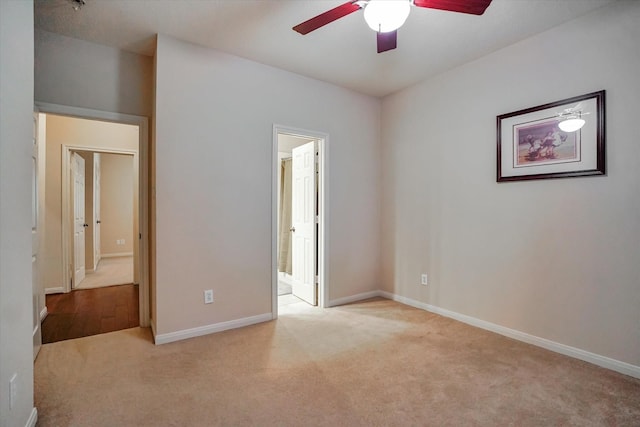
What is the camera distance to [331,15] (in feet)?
5.80

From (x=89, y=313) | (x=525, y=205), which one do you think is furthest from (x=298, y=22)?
(x=89, y=313)

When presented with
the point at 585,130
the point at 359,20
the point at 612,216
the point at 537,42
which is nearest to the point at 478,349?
the point at 612,216

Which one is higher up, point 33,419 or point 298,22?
point 298,22

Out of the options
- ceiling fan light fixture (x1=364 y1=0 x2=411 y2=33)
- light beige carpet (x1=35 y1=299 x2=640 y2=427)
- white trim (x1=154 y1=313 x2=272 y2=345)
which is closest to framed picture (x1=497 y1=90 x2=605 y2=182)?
light beige carpet (x1=35 y1=299 x2=640 y2=427)

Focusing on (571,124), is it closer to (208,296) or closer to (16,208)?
(208,296)

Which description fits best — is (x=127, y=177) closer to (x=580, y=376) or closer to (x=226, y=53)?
(x=226, y=53)

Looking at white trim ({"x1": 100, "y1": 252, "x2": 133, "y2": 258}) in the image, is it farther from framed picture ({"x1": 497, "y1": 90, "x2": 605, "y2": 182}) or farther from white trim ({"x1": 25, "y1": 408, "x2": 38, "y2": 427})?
framed picture ({"x1": 497, "y1": 90, "x2": 605, "y2": 182})

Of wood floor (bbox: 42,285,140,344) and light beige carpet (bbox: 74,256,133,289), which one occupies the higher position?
light beige carpet (bbox: 74,256,133,289)

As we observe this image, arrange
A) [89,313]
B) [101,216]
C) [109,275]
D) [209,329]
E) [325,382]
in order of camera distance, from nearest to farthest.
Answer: [325,382] → [209,329] → [89,313] → [109,275] → [101,216]

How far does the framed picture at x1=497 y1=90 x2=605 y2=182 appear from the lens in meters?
2.33

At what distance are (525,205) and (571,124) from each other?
722mm

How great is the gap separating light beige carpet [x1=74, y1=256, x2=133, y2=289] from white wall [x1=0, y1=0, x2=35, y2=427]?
3551 millimetres

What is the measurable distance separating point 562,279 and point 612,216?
0.60m

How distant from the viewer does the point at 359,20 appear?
240 centimetres
